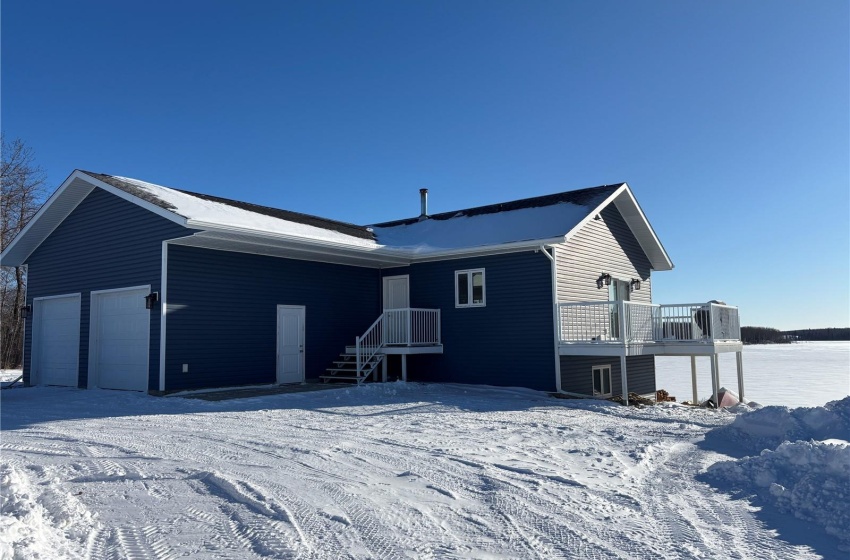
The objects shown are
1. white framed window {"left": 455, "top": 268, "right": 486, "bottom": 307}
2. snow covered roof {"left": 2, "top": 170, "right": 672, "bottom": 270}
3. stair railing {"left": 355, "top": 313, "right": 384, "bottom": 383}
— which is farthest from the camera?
white framed window {"left": 455, "top": 268, "right": 486, "bottom": 307}

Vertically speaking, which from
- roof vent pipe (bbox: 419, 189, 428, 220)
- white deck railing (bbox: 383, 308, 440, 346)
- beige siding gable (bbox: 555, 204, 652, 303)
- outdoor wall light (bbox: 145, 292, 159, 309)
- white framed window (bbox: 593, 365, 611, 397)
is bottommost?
white framed window (bbox: 593, 365, 611, 397)

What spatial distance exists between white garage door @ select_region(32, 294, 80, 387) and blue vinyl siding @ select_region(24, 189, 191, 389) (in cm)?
25

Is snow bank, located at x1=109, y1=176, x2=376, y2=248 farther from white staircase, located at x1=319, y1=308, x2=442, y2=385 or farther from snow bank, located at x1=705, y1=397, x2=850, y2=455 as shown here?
snow bank, located at x1=705, y1=397, x2=850, y2=455

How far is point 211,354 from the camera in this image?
1279cm

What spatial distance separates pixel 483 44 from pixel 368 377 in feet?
27.6

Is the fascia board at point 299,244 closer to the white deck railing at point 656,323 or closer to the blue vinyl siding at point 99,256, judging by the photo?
→ the blue vinyl siding at point 99,256

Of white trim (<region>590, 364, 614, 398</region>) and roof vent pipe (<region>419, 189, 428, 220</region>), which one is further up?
roof vent pipe (<region>419, 189, 428, 220</region>)

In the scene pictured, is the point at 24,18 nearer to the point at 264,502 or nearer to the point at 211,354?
the point at 211,354

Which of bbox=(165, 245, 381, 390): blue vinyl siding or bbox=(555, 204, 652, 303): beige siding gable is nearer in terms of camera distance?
bbox=(165, 245, 381, 390): blue vinyl siding

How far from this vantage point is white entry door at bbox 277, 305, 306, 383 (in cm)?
1420

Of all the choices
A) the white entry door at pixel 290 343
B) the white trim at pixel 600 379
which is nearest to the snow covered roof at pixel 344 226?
the white entry door at pixel 290 343

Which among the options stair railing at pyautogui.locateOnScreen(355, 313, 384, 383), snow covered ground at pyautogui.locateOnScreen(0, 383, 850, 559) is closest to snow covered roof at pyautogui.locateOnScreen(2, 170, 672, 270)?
stair railing at pyautogui.locateOnScreen(355, 313, 384, 383)

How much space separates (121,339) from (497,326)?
8.26m

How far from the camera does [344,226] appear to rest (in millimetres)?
18156
